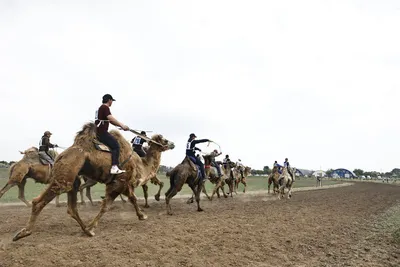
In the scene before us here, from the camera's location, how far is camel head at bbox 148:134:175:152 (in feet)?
41.3

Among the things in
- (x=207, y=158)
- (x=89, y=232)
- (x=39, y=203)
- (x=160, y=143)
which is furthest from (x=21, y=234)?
(x=207, y=158)

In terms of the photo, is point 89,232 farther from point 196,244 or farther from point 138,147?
point 138,147

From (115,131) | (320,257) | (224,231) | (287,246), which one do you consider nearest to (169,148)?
(115,131)

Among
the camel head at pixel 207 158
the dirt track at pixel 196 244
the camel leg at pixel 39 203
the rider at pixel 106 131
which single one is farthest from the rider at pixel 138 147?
the camel leg at pixel 39 203

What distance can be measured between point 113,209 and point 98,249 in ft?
24.9

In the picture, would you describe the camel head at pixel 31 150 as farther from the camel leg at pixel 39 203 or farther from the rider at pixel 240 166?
the rider at pixel 240 166

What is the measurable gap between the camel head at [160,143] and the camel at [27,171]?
5.26 m

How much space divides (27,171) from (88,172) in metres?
7.88

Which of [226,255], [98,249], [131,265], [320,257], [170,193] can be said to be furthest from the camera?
[170,193]

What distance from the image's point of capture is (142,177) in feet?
37.0

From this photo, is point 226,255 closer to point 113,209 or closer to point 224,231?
point 224,231

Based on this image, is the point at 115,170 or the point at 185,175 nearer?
the point at 115,170

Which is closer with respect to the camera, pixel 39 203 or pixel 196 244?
pixel 39 203

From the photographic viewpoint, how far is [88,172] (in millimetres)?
8789
